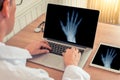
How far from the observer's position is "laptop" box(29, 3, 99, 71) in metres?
1.29

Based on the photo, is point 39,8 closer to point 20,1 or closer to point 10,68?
point 20,1

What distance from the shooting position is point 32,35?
62.4 inches

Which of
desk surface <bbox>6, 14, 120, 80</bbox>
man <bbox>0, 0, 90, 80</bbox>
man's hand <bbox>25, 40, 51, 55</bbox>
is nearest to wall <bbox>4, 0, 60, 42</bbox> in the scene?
desk surface <bbox>6, 14, 120, 80</bbox>

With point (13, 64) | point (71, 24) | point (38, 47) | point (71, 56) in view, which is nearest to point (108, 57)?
point (71, 56)

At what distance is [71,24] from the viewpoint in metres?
1.37

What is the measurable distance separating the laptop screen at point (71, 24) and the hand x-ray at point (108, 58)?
0.09 meters

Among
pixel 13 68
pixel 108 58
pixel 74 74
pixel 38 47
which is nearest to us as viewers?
pixel 13 68

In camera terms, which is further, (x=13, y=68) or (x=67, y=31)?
(x=67, y=31)

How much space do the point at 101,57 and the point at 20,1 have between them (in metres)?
0.96

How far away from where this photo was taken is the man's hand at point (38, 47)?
134cm

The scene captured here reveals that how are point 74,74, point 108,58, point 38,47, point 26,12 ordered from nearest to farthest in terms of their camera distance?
point 74,74
point 108,58
point 38,47
point 26,12

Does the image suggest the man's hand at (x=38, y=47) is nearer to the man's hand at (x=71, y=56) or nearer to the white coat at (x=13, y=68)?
the man's hand at (x=71, y=56)

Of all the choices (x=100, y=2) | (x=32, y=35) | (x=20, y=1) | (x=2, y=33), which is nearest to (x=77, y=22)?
(x=32, y=35)

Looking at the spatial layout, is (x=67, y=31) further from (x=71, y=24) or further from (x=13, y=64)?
(x=13, y=64)
